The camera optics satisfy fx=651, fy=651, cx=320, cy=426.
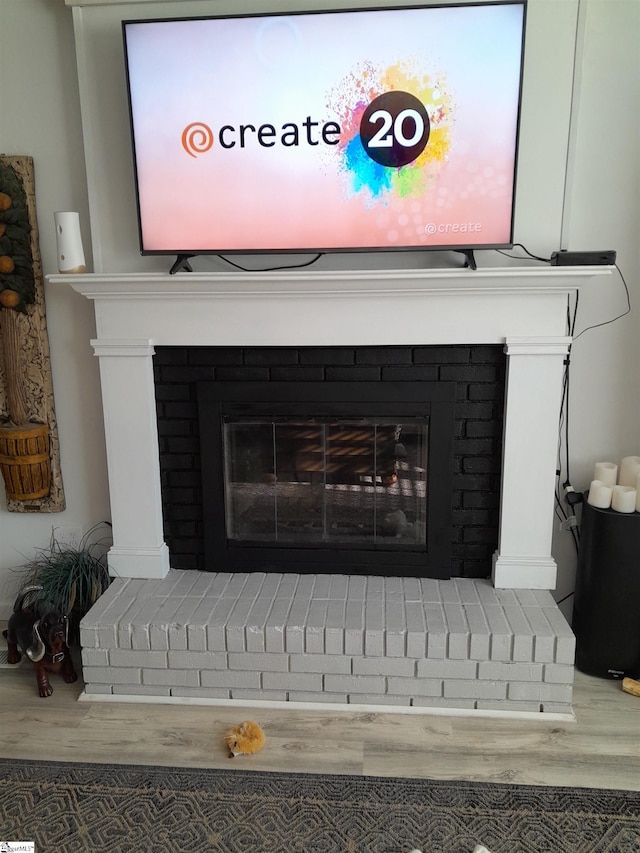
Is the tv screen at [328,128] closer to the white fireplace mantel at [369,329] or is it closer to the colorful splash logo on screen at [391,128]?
the colorful splash logo on screen at [391,128]

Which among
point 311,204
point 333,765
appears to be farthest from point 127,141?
point 333,765

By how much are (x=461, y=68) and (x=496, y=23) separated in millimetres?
146

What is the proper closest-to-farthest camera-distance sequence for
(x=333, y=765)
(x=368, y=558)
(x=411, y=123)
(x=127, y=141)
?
(x=333, y=765) < (x=411, y=123) < (x=127, y=141) < (x=368, y=558)

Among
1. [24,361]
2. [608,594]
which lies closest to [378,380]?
[608,594]

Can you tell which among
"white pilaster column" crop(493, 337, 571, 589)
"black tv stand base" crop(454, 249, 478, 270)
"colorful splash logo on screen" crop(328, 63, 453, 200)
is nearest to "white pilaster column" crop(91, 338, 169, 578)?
"colorful splash logo on screen" crop(328, 63, 453, 200)

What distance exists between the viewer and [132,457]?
2.33 m

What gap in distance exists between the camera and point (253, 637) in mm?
2061

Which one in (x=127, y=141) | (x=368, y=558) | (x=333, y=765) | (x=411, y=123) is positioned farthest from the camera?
(x=368, y=558)

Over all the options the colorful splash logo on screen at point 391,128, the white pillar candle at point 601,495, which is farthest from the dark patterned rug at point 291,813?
the colorful splash logo on screen at point 391,128

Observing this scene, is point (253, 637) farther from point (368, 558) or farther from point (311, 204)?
point (311, 204)

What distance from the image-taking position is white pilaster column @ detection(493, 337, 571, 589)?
2.13 meters

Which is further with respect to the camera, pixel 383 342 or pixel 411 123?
pixel 383 342

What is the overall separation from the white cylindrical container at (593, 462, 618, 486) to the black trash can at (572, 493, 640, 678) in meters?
0.09

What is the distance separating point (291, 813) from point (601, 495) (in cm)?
132
